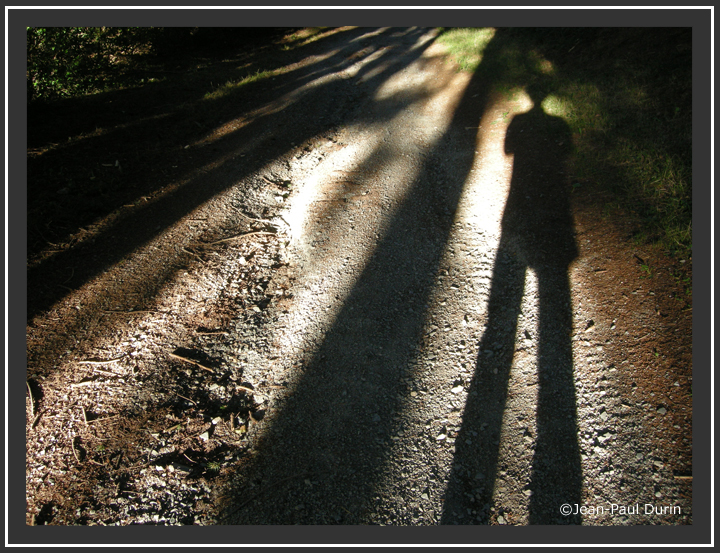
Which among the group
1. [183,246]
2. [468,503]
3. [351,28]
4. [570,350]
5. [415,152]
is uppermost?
[351,28]

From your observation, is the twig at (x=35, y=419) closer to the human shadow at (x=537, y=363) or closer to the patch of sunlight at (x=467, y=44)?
the human shadow at (x=537, y=363)

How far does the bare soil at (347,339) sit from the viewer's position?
2348 millimetres

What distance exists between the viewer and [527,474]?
2404 mm

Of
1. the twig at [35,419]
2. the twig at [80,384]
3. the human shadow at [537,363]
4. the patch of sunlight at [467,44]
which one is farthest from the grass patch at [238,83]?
the twig at [35,419]

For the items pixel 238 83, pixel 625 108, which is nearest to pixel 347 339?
pixel 625 108

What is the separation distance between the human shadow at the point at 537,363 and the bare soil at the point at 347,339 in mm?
15

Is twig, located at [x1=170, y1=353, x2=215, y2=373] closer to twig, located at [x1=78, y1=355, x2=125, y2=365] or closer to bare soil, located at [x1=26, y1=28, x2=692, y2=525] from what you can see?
bare soil, located at [x1=26, y1=28, x2=692, y2=525]

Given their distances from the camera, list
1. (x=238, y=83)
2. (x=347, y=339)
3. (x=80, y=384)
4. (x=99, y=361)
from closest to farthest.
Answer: (x=80, y=384) → (x=99, y=361) → (x=347, y=339) → (x=238, y=83)

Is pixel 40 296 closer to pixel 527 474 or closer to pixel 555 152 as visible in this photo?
pixel 527 474

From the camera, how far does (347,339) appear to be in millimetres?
3232

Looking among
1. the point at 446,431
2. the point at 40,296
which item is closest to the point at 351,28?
the point at 40,296

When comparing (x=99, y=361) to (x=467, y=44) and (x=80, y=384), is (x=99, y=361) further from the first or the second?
(x=467, y=44)

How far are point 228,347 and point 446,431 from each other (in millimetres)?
1917

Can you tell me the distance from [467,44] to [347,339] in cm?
866
